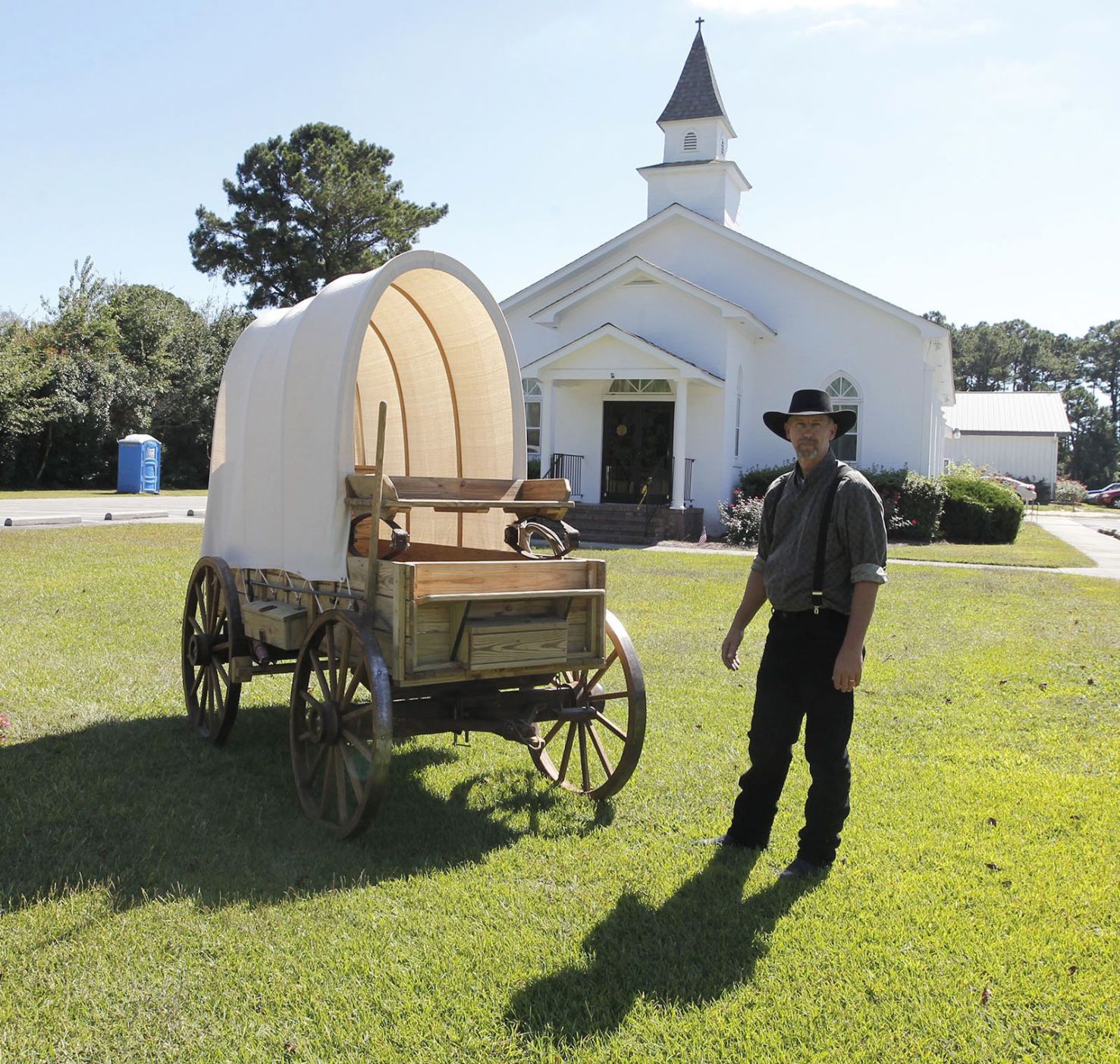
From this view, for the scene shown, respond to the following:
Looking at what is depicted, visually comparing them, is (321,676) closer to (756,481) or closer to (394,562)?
(394,562)

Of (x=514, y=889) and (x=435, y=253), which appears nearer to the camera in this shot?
(x=514, y=889)

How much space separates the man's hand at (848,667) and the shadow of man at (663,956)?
36.2 inches

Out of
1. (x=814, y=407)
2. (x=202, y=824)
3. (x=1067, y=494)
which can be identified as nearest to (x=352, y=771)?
(x=202, y=824)

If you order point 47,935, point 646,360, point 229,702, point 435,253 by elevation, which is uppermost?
point 646,360

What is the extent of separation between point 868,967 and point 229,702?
3862mm

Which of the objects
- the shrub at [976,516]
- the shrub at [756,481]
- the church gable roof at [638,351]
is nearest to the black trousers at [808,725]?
the church gable roof at [638,351]

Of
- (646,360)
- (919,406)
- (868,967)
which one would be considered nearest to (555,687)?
(868,967)

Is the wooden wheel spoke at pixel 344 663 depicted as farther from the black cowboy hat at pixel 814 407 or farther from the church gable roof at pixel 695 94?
the church gable roof at pixel 695 94

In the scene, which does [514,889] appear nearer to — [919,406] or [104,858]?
[104,858]

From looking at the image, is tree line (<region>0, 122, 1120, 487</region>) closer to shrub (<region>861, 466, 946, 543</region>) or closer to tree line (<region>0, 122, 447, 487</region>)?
tree line (<region>0, 122, 447, 487</region>)

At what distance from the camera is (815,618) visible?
14.4ft

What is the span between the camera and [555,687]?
555 centimetres

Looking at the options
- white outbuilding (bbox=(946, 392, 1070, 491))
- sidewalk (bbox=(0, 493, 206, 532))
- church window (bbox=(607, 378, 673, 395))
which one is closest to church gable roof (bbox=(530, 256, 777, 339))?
church window (bbox=(607, 378, 673, 395))

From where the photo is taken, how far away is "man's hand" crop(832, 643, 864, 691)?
416 cm
